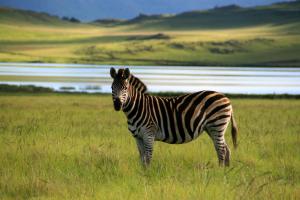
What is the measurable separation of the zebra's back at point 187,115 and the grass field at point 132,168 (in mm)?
534

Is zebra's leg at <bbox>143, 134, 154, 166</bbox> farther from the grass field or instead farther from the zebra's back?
the zebra's back

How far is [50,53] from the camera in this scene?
159 m

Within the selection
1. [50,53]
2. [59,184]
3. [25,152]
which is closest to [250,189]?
[59,184]

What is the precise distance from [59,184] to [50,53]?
152m

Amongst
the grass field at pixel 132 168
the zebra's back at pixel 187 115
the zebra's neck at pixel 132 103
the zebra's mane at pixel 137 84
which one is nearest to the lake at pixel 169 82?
the grass field at pixel 132 168

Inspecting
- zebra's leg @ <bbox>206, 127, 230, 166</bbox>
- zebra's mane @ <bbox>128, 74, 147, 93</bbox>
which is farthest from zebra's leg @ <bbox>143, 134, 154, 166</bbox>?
zebra's leg @ <bbox>206, 127, 230, 166</bbox>

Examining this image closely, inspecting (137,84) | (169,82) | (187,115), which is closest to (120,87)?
(137,84)

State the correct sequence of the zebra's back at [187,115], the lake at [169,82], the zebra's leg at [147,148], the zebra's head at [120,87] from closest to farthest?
the zebra's head at [120,87]
the zebra's leg at [147,148]
the zebra's back at [187,115]
the lake at [169,82]

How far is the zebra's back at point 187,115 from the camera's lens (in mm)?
11258

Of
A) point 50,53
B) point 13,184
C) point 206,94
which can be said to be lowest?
point 50,53

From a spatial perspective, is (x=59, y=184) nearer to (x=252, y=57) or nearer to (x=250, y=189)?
(x=250, y=189)

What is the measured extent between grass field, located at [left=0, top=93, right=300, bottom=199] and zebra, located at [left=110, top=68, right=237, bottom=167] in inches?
16.4

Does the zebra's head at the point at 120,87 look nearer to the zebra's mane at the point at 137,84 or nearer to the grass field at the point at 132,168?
the zebra's mane at the point at 137,84

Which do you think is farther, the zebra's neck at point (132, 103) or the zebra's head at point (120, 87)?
the zebra's neck at point (132, 103)
